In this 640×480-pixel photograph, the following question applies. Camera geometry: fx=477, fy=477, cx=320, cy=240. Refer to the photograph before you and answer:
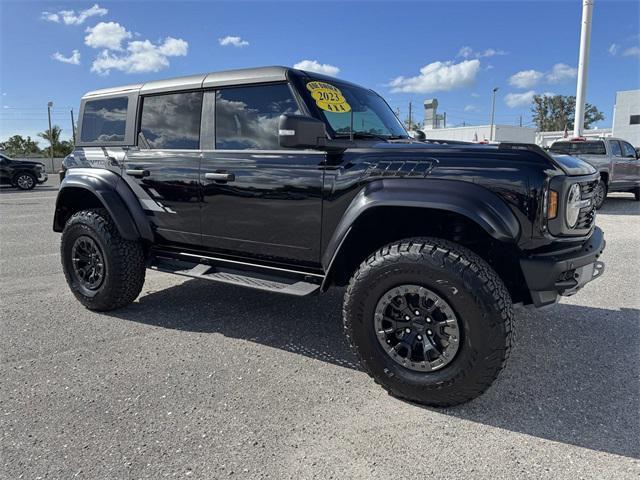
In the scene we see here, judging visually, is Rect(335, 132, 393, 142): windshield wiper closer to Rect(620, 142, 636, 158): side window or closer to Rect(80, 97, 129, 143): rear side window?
Rect(80, 97, 129, 143): rear side window

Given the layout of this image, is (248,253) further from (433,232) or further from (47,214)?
(47,214)

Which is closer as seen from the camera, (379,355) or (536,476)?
(536,476)

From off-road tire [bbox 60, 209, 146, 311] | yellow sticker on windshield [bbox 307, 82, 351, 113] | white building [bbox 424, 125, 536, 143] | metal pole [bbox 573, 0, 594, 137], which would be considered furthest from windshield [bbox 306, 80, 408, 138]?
white building [bbox 424, 125, 536, 143]

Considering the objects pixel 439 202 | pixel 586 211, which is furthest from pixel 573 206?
pixel 439 202

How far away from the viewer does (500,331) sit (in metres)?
2.48

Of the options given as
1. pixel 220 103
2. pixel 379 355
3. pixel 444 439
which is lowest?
pixel 444 439

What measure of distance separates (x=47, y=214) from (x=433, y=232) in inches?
438

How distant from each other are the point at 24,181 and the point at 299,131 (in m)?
19.9

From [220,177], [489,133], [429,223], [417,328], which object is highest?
[489,133]

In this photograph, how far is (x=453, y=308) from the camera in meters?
2.57

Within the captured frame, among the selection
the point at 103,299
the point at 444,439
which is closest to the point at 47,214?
the point at 103,299

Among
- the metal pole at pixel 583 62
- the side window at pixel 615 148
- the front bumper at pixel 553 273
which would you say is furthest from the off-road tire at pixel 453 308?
the metal pole at pixel 583 62

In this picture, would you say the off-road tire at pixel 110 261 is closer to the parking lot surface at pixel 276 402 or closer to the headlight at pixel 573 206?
the parking lot surface at pixel 276 402

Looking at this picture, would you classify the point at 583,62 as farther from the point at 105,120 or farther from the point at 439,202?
the point at 439,202
